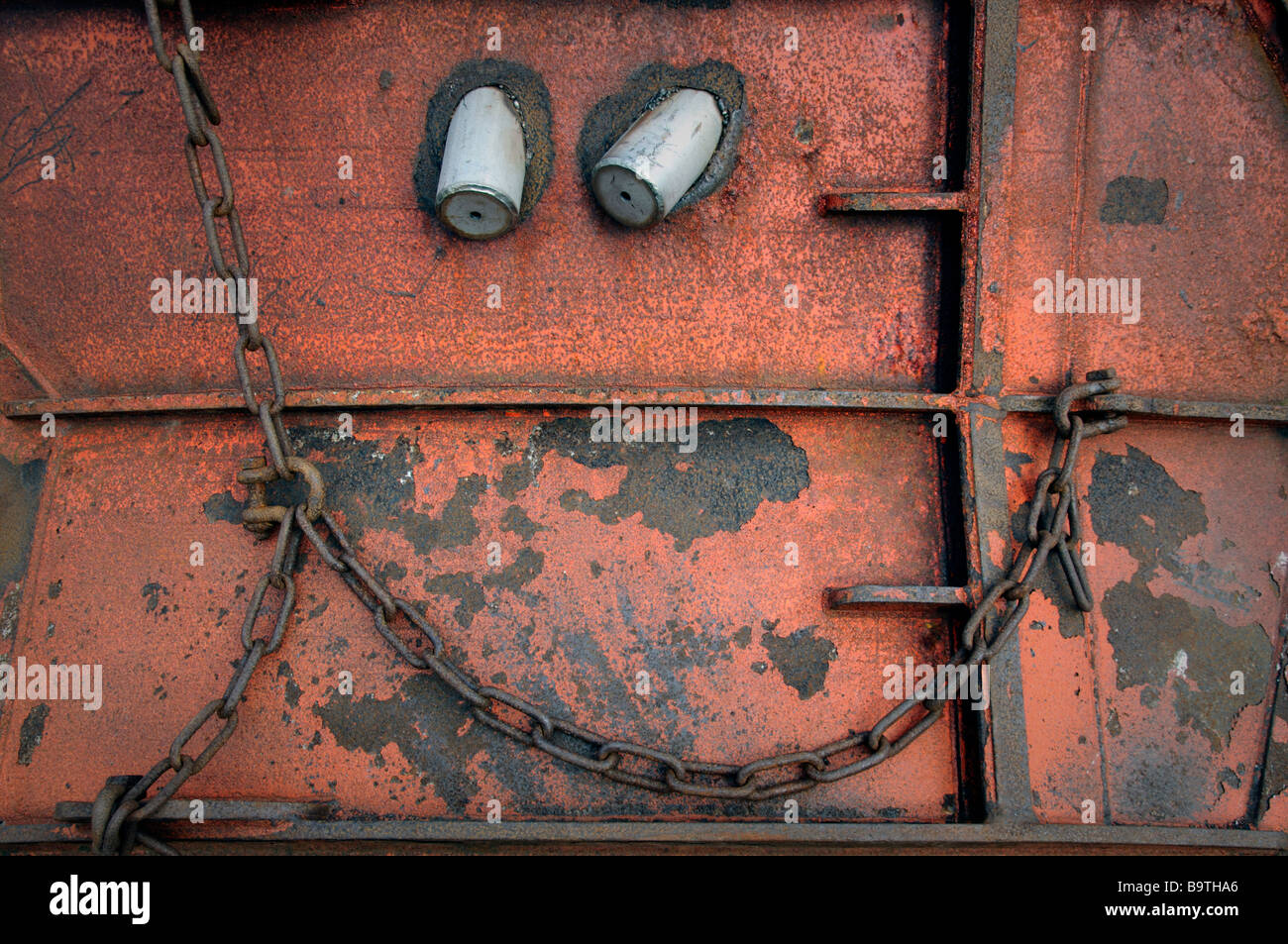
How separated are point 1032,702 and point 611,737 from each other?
3.77 feet

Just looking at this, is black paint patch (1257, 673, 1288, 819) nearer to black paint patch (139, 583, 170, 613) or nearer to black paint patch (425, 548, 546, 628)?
black paint patch (425, 548, 546, 628)

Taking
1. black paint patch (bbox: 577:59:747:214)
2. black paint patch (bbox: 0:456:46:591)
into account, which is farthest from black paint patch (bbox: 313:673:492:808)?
black paint patch (bbox: 577:59:747:214)

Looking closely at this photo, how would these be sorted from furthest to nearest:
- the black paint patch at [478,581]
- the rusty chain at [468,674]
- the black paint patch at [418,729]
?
the black paint patch at [478,581] → the black paint patch at [418,729] → the rusty chain at [468,674]

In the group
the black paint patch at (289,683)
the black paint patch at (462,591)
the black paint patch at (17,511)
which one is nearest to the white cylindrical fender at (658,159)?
the black paint patch at (462,591)

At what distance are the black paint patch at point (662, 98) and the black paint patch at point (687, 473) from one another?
727 mm

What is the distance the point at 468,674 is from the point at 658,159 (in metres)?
1.48

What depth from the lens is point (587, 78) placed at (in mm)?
2297

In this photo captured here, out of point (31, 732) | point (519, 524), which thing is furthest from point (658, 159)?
point (31, 732)

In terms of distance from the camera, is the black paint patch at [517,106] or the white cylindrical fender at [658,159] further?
the black paint patch at [517,106]

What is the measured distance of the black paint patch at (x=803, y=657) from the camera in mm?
2078

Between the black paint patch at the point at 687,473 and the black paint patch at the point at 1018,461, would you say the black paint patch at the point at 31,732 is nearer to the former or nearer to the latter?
the black paint patch at the point at 687,473

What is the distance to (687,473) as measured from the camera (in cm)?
221
